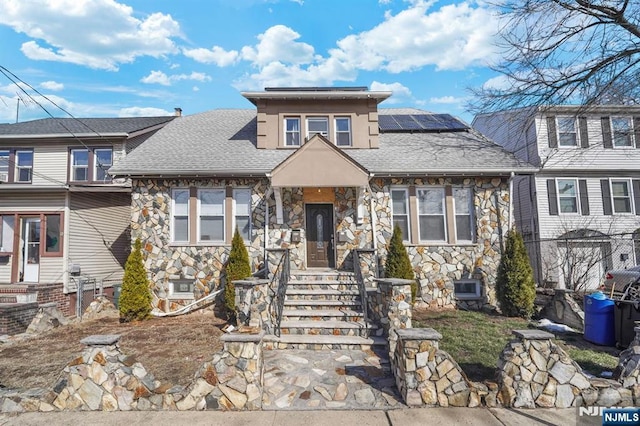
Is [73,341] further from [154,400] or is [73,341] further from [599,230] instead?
[599,230]

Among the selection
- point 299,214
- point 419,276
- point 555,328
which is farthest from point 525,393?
point 299,214

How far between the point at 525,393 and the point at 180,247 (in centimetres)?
889

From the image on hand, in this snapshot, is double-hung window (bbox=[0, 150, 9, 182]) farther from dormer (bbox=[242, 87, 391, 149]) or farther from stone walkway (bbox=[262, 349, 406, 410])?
stone walkway (bbox=[262, 349, 406, 410])

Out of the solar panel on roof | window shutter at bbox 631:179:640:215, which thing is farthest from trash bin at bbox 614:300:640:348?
window shutter at bbox 631:179:640:215

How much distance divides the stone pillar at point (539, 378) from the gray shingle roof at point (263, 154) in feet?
20.5

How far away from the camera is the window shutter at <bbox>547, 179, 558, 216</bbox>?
14.2m

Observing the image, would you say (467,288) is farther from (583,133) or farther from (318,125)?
(583,133)

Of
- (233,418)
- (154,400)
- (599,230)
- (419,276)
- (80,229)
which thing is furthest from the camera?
(599,230)

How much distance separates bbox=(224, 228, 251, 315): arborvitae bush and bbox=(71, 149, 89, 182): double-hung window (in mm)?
8927

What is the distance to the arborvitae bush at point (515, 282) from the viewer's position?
8.83m

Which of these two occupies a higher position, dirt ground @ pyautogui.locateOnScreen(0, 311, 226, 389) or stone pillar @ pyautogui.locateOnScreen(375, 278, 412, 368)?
stone pillar @ pyautogui.locateOnScreen(375, 278, 412, 368)

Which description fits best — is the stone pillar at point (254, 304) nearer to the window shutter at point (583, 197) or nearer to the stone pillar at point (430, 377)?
the stone pillar at point (430, 377)

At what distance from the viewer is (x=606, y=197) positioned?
564 inches

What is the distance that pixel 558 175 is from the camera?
14.4 metres
